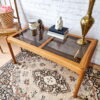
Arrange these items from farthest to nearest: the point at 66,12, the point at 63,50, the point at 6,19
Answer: the point at 6,19 → the point at 66,12 → the point at 63,50

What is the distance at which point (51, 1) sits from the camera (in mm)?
1284

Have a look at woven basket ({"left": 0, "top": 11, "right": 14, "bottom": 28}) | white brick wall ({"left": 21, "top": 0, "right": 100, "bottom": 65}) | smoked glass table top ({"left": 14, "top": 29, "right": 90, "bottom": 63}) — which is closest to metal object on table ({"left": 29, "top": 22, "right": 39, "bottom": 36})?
smoked glass table top ({"left": 14, "top": 29, "right": 90, "bottom": 63})

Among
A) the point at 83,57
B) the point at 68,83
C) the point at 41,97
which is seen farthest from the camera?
the point at 68,83

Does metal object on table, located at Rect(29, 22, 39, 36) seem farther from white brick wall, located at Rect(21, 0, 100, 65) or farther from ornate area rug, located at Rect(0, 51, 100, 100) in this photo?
ornate area rug, located at Rect(0, 51, 100, 100)

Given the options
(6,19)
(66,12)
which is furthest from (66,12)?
(6,19)

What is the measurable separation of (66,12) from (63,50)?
486mm

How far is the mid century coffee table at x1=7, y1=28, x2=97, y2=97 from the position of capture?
91cm

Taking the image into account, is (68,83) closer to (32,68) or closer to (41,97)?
(41,97)

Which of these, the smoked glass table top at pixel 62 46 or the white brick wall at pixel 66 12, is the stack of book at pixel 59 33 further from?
the white brick wall at pixel 66 12

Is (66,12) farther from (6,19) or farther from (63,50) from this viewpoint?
(6,19)

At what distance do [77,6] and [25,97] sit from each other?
3.64ft

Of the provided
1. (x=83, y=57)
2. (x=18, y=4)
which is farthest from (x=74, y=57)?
(x=18, y=4)

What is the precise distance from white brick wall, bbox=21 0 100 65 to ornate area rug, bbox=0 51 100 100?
0.39 m

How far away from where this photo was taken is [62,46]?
3.72ft
